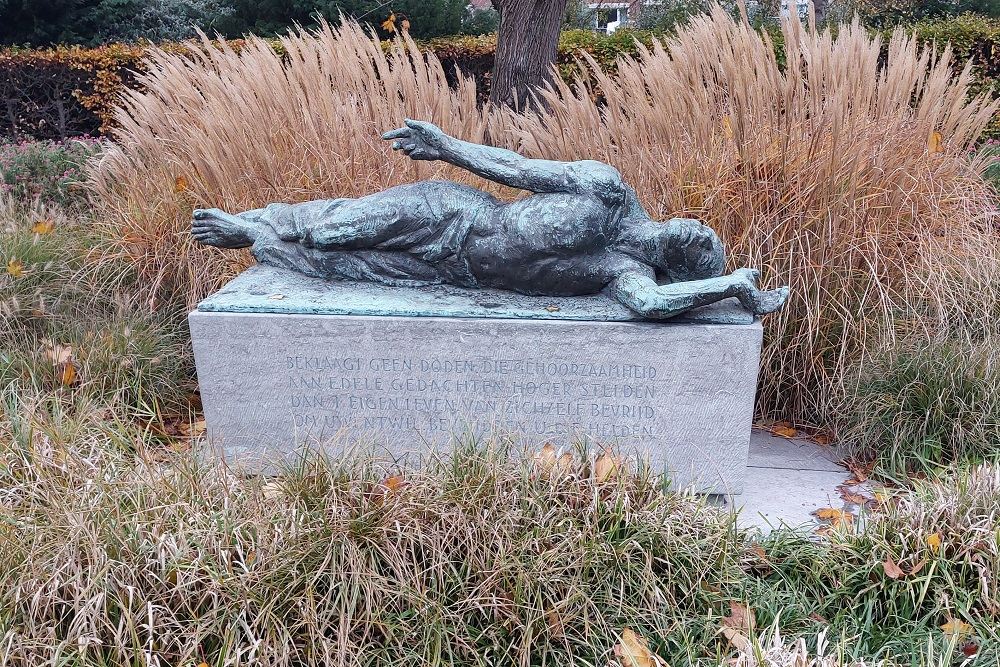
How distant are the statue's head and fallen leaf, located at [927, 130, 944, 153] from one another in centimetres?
167

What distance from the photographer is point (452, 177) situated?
531 centimetres

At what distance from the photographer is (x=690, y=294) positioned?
135 inches

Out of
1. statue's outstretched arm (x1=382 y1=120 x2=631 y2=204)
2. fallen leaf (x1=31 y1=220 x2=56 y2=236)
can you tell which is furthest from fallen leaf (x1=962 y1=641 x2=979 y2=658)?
fallen leaf (x1=31 y1=220 x2=56 y2=236)

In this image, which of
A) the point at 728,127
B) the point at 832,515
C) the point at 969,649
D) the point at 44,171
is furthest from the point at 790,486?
the point at 44,171

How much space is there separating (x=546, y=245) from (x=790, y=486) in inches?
59.8

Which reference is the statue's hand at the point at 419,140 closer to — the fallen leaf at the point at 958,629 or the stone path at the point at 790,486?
the stone path at the point at 790,486

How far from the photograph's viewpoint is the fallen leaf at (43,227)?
207 inches

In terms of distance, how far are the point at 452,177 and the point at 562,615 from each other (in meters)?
3.11

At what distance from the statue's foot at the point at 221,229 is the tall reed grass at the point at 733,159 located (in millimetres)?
799

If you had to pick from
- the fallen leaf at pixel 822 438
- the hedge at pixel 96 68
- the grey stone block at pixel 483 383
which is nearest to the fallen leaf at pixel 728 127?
the grey stone block at pixel 483 383

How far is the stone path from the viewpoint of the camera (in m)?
3.68

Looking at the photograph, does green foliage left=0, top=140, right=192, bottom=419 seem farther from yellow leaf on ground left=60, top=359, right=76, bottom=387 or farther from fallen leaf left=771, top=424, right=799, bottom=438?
fallen leaf left=771, top=424, right=799, bottom=438

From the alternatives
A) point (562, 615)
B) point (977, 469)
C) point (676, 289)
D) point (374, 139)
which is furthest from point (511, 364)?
point (374, 139)

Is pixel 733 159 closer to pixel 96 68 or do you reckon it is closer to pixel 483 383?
pixel 483 383
